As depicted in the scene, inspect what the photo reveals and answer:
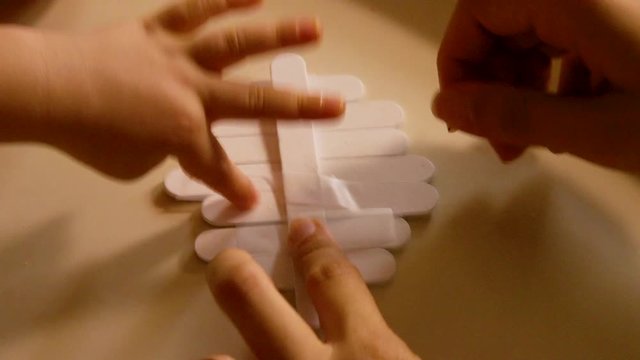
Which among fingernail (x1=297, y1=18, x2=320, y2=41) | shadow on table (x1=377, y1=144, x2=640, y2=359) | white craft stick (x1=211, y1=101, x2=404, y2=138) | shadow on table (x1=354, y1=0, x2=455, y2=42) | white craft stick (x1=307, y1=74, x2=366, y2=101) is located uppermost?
fingernail (x1=297, y1=18, x2=320, y2=41)

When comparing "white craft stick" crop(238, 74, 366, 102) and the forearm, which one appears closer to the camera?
the forearm

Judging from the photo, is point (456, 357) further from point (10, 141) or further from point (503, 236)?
point (10, 141)

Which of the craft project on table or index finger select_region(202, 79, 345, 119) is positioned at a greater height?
index finger select_region(202, 79, 345, 119)

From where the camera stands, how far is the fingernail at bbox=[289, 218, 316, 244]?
21.2 inches

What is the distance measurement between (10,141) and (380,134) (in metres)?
0.24

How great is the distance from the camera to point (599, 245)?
1.87 feet

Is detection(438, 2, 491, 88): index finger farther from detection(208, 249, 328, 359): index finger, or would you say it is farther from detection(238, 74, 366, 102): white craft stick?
detection(208, 249, 328, 359): index finger

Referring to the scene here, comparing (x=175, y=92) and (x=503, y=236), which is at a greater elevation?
(x=175, y=92)

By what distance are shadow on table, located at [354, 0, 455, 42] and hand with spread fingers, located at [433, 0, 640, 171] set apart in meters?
0.07

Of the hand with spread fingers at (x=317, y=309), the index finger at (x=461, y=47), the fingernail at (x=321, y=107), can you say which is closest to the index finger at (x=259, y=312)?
the hand with spread fingers at (x=317, y=309)

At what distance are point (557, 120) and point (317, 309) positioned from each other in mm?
186

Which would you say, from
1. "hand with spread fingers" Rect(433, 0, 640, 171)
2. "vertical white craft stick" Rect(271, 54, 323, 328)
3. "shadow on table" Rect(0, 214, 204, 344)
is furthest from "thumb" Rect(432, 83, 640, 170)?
"shadow on table" Rect(0, 214, 204, 344)

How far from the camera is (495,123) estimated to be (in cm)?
55

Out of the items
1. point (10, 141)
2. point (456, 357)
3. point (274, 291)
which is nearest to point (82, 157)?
point (10, 141)
